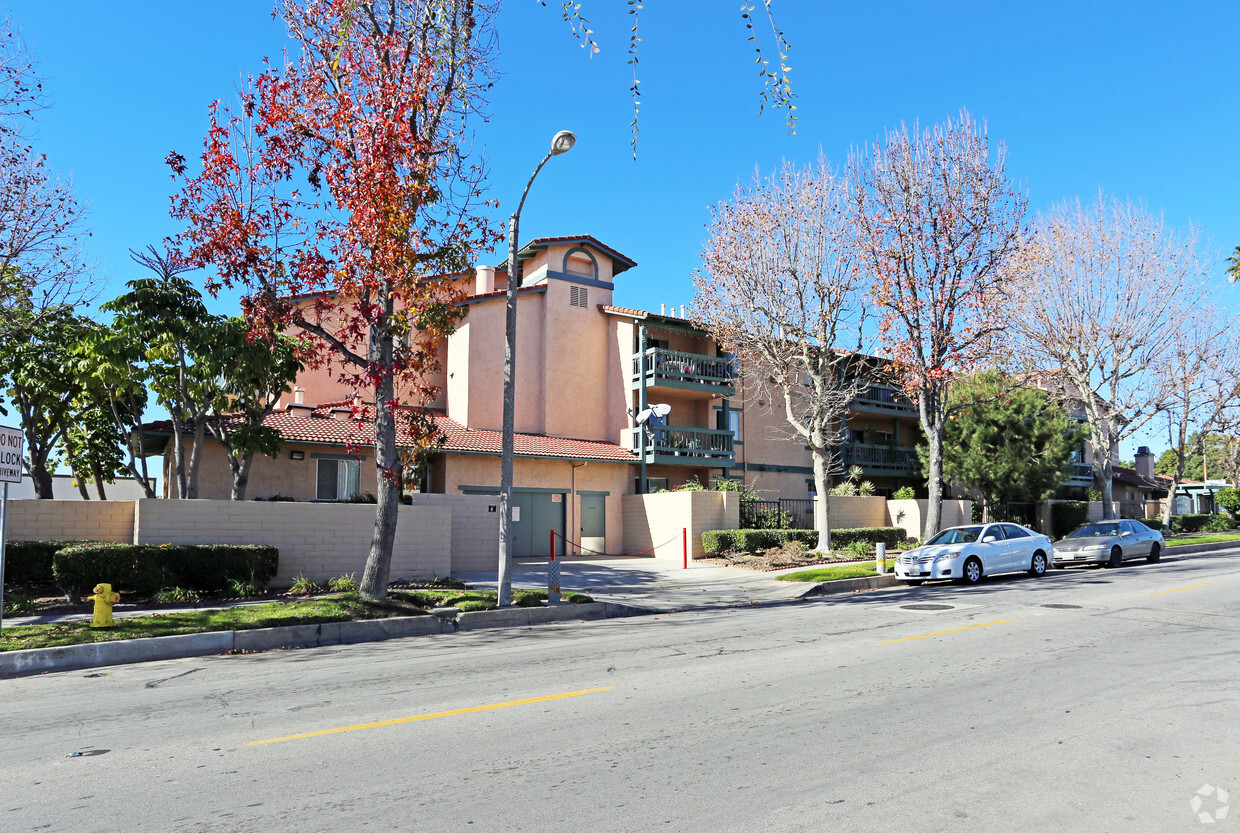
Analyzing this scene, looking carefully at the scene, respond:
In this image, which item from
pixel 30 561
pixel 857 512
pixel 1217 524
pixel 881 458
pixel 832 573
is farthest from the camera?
pixel 1217 524

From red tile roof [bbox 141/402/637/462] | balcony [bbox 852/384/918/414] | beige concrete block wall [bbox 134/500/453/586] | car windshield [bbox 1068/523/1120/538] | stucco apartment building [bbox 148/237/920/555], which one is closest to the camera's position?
beige concrete block wall [bbox 134/500/453/586]

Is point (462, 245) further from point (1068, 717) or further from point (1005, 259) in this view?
point (1005, 259)

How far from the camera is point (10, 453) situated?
36.0 feet

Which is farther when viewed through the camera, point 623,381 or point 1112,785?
point 623,381

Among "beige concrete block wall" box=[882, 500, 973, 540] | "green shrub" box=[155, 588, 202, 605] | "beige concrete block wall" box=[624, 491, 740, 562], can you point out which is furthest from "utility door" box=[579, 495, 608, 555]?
"green shrub" box=[155, 588, 202, 605]

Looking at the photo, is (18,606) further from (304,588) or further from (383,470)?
(383,470)

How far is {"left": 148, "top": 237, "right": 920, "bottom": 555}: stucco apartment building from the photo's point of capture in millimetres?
26016

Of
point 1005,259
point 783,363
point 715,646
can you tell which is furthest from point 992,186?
point 715,646

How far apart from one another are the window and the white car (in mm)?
14798

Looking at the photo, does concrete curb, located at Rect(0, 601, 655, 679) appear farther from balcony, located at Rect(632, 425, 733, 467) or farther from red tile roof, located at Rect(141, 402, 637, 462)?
balcony, located at Rect(632, 425, 733, 467)

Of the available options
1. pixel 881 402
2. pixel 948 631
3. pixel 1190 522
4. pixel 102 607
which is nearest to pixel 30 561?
pixel 102 607

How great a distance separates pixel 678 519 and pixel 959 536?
29.2 feet

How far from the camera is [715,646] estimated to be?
10.5 meters

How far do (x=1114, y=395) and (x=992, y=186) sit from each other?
44.6 feet
